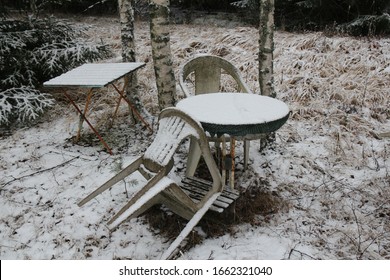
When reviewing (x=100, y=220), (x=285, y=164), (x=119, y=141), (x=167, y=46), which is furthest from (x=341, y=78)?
(x=100, y=220)

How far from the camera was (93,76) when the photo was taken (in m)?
4.62

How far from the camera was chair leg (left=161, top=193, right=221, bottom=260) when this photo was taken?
3.03 metres

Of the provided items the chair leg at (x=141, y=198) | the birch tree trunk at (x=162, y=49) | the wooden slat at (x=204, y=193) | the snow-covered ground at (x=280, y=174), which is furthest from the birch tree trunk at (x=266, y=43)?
the chair leg at (x=141, y=198)

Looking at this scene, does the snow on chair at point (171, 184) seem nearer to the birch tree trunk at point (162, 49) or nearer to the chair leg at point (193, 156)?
the chair leg at point (193, 156)

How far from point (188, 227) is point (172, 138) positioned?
80 cm

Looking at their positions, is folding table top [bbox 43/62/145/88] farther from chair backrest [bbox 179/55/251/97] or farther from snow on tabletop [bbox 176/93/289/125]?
Answer: snow on tabletop [bbox 176/93/289/125]

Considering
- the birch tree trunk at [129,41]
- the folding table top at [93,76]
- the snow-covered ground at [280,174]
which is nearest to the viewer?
the snow-covered ground at [280,174]

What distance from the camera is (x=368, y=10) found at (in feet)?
28.1

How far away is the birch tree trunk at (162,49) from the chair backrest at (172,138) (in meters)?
1.59

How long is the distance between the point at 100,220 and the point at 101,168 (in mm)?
1011

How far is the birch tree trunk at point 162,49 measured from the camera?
4.59 meters

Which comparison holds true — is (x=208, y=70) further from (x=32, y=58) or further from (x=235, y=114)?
(x=32, y=58)

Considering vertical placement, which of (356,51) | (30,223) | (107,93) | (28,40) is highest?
(28,40)
